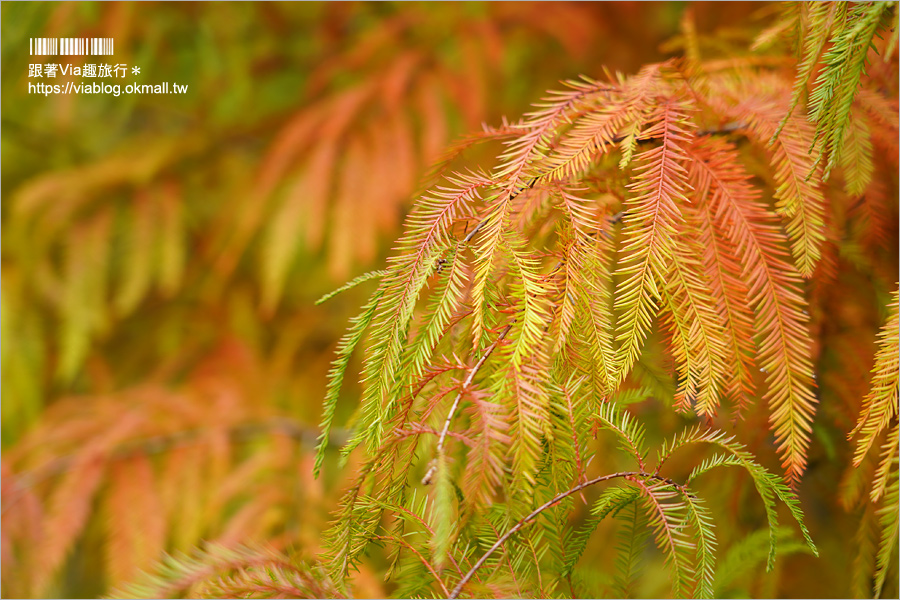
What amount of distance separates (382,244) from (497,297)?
4.38ft

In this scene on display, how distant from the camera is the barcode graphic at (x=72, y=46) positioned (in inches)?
54.9

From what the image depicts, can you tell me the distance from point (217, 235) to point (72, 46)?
58cm

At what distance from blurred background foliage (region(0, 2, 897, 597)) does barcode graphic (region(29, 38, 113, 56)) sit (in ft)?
0.08

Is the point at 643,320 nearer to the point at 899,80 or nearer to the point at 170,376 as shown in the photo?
the point at 899,80

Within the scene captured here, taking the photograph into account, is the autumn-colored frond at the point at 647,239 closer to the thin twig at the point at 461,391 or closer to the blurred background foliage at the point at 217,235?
the thin twig at the point at 461,391

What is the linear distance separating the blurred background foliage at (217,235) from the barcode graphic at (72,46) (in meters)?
0.02

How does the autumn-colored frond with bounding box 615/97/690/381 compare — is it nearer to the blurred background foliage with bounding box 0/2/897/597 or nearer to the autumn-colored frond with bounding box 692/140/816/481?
the autumn-colored frond with bounding box 692/140/816/481

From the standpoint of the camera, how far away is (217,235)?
1.64 m

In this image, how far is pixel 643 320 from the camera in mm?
424

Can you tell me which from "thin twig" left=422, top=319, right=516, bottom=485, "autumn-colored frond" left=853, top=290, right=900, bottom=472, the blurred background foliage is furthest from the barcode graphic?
"autumn-colored frond" left=853, top=290, right=900, bottom=472

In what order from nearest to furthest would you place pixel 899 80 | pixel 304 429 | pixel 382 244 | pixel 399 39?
pixel 899 80, pixel 304 429, pixel 399 39, pixel 382 244

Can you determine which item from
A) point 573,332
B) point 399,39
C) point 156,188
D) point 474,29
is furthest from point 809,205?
point 156,188

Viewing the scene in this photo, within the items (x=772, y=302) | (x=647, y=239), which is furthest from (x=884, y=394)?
(x=647, y=239)

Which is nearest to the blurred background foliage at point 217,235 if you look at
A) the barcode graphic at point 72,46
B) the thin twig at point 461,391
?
the barcode graphic at point 72,46
